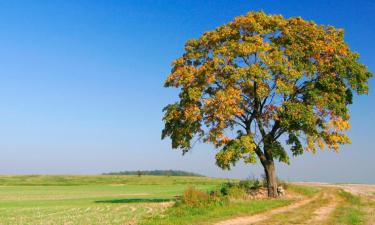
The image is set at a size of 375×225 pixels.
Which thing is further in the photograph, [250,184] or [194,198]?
[250,184]

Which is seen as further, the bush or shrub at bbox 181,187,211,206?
the bush

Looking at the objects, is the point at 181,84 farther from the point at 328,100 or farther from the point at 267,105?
the point at 328,100

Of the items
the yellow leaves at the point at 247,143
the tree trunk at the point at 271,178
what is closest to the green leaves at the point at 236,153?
the yellow leaves at the point at 247,143

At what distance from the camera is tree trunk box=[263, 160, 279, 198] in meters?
43.1

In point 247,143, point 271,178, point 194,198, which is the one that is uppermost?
point 247,143

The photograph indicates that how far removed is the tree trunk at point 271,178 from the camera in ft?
141

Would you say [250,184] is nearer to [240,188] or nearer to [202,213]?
[240,188]

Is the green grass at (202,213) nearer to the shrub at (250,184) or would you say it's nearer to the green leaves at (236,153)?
the green leaves at (236,153)

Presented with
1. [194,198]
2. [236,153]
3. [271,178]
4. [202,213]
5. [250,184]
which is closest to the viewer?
[202,213]

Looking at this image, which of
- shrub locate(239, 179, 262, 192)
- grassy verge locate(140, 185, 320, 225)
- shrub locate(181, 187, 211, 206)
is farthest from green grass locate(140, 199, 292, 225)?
shrub locate(239, 179, 262, 192)

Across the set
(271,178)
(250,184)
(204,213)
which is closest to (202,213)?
(204,213)

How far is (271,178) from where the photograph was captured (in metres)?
43.5

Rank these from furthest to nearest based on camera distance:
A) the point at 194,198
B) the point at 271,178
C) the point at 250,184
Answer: the point at 250,184, the point at 271,178, the point at 194,198

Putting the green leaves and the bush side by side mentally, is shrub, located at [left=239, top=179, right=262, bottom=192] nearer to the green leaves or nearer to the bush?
the bush
